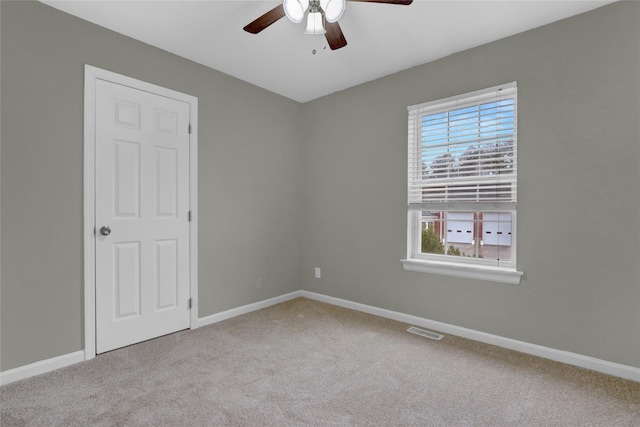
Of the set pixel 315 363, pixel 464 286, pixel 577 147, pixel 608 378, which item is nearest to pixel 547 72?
pixel 577 147

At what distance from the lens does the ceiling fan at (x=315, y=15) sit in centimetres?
186

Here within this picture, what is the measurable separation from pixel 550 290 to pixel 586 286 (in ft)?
0.72

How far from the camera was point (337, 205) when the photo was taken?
12.3 ft

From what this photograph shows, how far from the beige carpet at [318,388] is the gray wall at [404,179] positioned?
0.31 meters

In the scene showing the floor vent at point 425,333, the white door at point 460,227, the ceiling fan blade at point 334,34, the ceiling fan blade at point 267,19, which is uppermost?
the ceiling fan blade at point 267,19

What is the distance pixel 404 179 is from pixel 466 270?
1050 millimetres

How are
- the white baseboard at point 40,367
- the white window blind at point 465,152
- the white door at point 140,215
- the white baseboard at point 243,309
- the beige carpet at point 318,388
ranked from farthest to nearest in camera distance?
the white baseboard at point 243,309, the white window blind at point 465,152, the white door at point 140,215, the white baseboard at point 40,367, the beige carpet at point 318,388

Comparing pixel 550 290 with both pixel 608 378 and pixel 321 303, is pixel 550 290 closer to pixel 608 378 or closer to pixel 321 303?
pixel 608 378

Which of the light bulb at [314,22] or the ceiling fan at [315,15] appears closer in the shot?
the ceiling fan at [315,15]

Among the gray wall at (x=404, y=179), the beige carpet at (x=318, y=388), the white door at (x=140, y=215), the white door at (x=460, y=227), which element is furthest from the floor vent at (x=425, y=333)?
the white door at (x=140, y=215)

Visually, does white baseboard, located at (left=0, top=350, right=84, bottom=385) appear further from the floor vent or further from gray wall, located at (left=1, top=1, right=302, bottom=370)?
the floor vent

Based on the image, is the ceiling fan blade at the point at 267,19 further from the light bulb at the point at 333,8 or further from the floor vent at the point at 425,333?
the floor vent at the point at 425,333

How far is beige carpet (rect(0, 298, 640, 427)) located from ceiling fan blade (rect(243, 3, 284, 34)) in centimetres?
238

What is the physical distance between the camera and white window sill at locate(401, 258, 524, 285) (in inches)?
99.4
